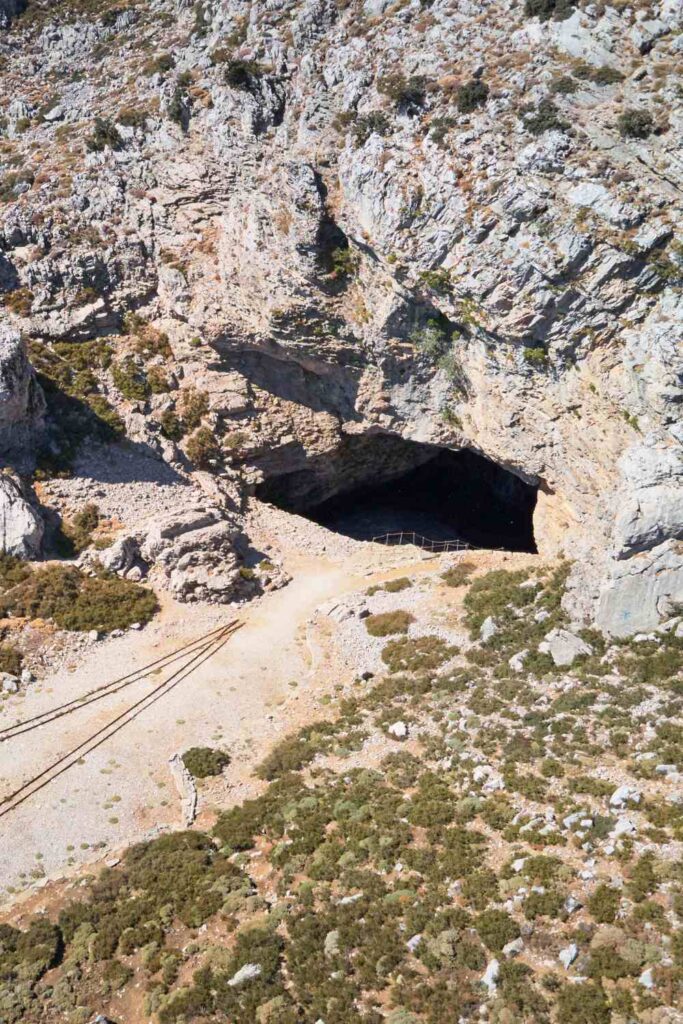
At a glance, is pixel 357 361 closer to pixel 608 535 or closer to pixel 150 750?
pixel 608 535

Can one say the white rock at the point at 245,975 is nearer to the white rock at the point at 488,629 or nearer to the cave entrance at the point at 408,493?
the white rock at the point at 488,629

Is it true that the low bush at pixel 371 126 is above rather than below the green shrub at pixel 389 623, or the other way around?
above

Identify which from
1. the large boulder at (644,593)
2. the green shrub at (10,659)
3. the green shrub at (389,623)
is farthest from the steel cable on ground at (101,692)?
the large boulder at (644,593)

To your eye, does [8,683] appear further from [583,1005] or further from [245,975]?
[583,1005]

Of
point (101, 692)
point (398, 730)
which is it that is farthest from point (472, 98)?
point (101, 692)

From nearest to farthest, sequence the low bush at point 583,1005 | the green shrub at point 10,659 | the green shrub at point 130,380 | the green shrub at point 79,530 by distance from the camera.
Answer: the low bush at point 583,1005 < the green shrub at point 10,659 < the green shrub at point 79,530 < the green shrub at point 130,380

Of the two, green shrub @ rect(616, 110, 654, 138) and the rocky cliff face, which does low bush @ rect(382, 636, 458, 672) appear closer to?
the rocky cliff face
